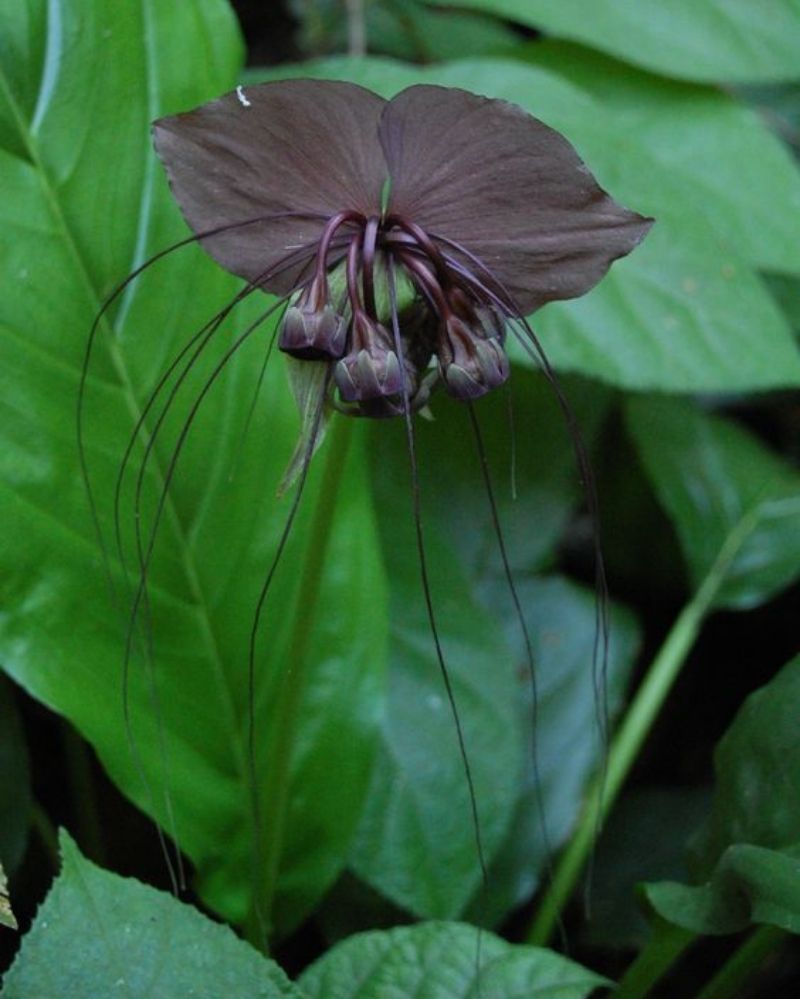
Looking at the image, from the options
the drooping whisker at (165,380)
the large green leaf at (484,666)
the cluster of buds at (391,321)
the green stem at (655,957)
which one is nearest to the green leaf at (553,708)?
the large green leaf at (484,666)

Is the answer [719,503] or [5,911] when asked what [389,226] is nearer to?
[5,911]

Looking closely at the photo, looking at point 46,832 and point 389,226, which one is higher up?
point 389,226

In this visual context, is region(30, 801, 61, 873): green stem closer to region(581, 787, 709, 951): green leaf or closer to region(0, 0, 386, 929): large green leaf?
region(0, 0, 386, 929): large green leaf

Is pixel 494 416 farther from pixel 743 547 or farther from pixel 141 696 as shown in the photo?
pixel 141 696

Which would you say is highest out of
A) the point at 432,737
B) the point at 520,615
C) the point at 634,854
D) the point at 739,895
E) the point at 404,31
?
the point at 520,615

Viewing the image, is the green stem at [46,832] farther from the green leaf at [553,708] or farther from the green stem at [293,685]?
the green leaf at [553,708]

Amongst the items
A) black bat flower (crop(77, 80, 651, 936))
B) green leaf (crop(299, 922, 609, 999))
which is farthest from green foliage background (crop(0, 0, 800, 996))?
black bat flower (crop(77, 80, 651, 936))

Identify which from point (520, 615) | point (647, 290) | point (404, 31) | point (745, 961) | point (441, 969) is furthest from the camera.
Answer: point (404, 31)

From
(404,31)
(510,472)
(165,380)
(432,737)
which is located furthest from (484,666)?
(404,31)
